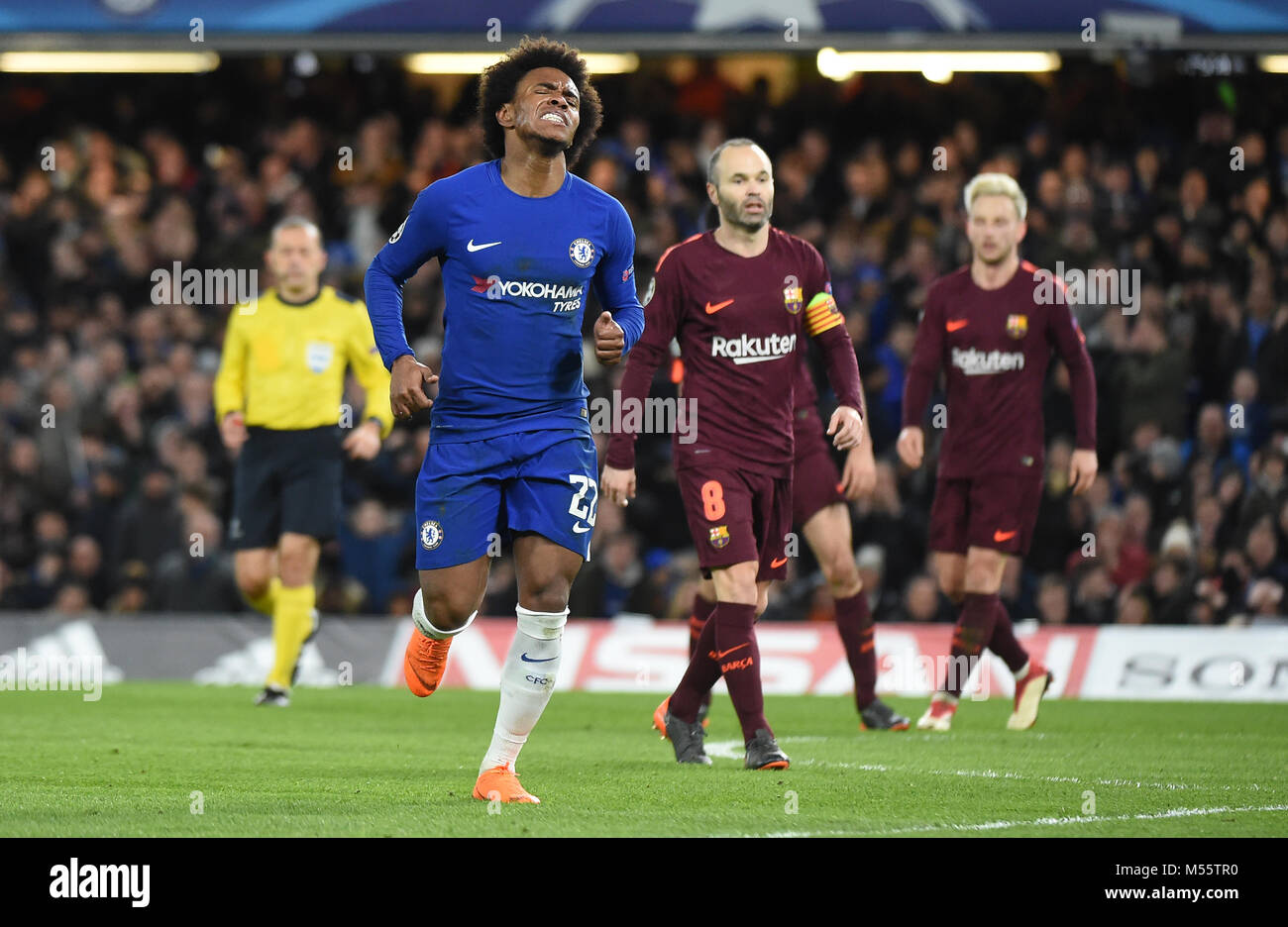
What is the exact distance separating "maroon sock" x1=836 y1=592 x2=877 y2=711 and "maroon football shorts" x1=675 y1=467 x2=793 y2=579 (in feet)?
5.77

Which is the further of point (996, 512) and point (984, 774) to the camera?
point (996, 512)

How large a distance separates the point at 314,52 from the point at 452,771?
31.7ft

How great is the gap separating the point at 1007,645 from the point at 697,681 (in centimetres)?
263

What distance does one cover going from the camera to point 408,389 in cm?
546

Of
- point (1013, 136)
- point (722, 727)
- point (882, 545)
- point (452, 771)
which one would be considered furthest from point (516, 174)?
point (1013, 136)

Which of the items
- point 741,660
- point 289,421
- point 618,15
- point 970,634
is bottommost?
point 970,634

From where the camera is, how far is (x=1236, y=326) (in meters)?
13.8

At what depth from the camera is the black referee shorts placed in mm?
10078

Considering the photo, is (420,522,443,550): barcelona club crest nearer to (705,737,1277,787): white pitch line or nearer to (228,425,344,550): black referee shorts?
(705,737,1277,787): white pitch line

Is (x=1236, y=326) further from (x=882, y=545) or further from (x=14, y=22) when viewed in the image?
(x=14, y=22)

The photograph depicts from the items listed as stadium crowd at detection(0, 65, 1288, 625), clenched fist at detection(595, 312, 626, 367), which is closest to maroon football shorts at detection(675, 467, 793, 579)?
clenched fist at detection(595, 312, 626, 367)

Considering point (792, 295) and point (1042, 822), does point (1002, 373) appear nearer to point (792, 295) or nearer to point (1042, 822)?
point (792, 295)

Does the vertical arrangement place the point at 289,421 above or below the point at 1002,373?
below

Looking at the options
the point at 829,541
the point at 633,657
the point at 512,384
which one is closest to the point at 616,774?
the point at 512,384
